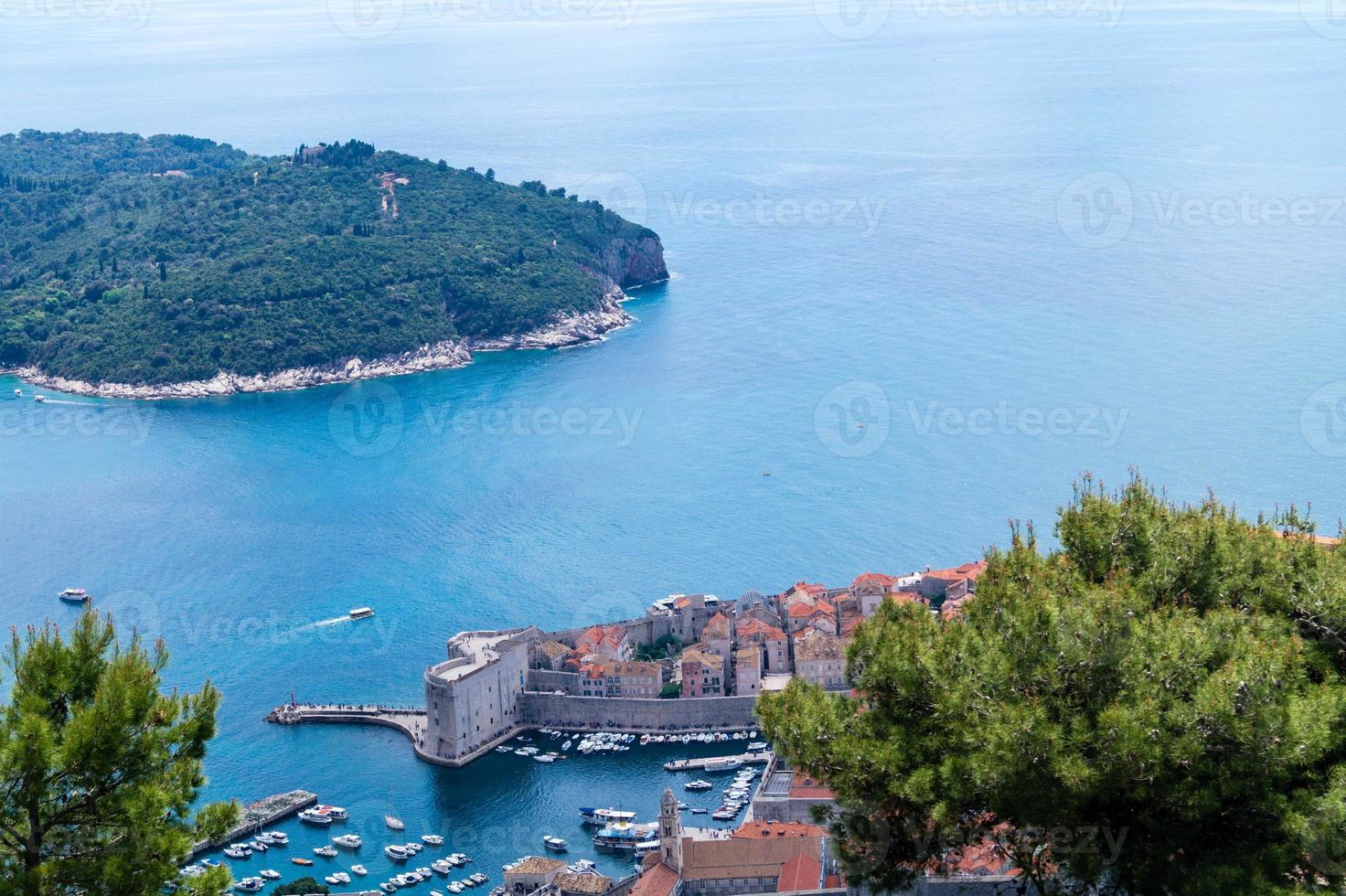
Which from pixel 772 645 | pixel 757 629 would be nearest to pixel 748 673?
pixel 772 645

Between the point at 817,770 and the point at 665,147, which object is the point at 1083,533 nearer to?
the point at 817,770

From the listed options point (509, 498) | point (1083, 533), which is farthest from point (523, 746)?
point (1083, 533)

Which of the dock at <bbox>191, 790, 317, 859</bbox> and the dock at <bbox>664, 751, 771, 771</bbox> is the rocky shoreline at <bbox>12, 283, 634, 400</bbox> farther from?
the dock at <bbox>664, 751, 771, 771</bbox>

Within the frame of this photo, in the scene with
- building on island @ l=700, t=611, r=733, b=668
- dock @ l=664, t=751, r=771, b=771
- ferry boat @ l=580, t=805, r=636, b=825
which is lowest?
ferry boat @ l=580, t=805, r=636, b=825

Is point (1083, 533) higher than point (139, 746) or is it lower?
higher

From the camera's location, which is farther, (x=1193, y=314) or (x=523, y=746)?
(x=1193, y=314)

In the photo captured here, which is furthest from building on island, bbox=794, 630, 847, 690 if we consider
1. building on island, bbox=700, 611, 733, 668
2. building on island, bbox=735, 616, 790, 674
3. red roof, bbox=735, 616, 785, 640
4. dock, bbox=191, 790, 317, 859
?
dock, bbox=191, 790, 317, 859

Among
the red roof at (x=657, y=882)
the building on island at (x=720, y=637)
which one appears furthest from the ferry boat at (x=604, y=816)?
the building on island at (x=720, y=637)
